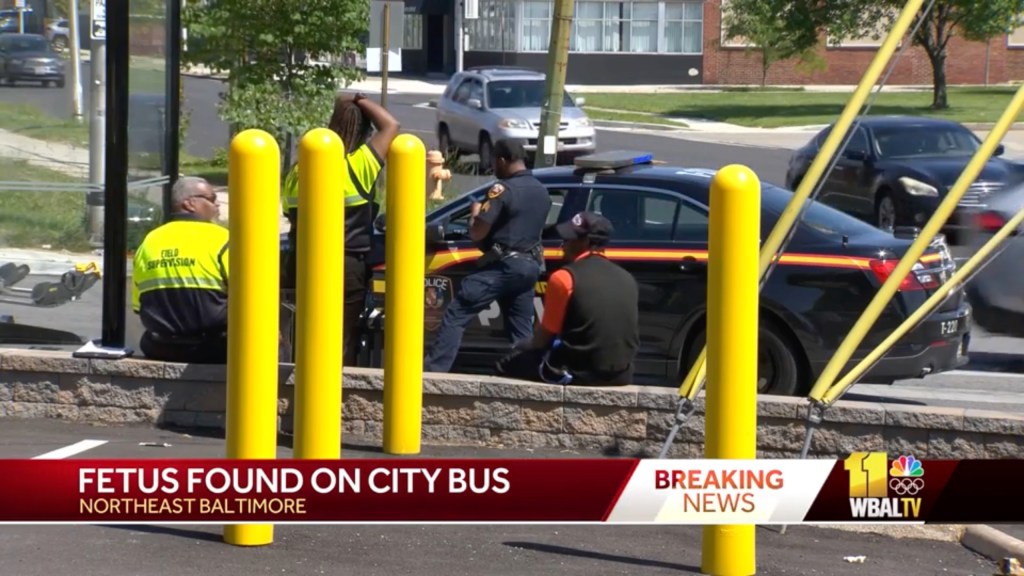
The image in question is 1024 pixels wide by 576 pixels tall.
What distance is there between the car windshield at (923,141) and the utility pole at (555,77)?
14.2 feet

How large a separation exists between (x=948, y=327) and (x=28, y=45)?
6.11m

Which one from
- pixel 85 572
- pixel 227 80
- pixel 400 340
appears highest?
pixel 227 80

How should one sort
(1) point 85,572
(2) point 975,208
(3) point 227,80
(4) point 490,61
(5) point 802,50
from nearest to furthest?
1. (1) point 85,572
2. (2) point 975,208
3. (3) point 227,80
4. (5) point 802,50
5. (4) point 490,61

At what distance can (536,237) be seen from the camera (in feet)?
27.0

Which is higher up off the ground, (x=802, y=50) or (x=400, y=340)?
(x=802, y=50)

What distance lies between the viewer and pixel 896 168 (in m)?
17.7

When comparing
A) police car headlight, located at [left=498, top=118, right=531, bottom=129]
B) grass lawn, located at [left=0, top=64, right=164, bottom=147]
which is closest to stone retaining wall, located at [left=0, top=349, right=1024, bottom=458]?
grass lawn, located at [left=0, top=64, right=164, bottom=147]

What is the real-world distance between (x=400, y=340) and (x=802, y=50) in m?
39.4

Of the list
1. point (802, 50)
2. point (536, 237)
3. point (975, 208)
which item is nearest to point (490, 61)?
point (802, 50)

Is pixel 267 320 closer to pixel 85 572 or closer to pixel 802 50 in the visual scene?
pixel 85 572

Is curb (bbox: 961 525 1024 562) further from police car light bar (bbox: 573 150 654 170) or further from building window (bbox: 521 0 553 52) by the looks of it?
building window (bbox: 521 0 553 52)

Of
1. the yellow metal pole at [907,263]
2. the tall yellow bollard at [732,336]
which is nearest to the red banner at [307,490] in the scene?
the tall yellow bollard at [732,336]

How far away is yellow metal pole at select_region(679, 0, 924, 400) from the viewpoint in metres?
6.06

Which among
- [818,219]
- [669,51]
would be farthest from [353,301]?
[669,51]
